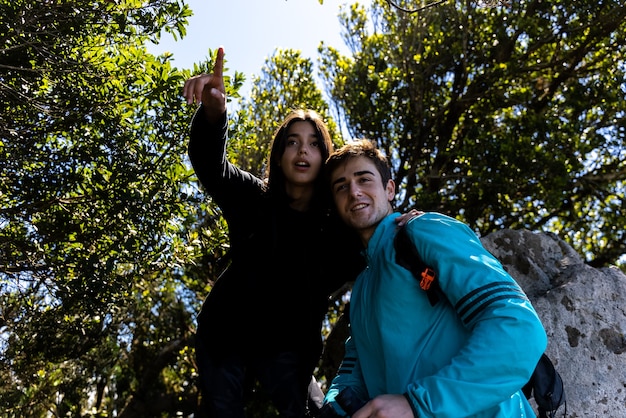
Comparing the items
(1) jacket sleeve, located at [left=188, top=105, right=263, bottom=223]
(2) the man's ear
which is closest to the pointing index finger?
(1) jacket sleeve, located at [left=188, top=105, right=263, bottom=223]

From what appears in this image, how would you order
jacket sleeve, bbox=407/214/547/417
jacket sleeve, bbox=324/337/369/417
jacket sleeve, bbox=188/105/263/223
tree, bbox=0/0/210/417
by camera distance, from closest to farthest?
jacket sleeve, bbox=407/214/547/417 → jacket sleeve, bbox=324/337/369/417 → jacket sleeve, bbox=188/105/263/223 → tree, bbox=0/0/210/417

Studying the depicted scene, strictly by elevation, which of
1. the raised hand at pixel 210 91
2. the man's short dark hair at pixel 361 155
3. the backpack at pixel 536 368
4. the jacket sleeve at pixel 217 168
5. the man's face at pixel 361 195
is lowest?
the backpack at pixel 536 368

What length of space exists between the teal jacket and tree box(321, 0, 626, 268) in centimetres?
555

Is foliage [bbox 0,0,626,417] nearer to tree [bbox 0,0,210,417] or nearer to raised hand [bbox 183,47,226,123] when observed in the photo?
tree [bbox 0,0,210,417]

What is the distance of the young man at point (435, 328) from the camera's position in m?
2.02

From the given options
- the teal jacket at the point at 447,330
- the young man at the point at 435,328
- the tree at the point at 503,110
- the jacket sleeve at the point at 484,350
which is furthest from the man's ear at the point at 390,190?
the tree at the point at 503,110

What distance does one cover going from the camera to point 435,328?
2.31m

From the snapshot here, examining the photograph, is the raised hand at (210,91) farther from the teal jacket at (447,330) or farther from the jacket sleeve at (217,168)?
the teal jacket at (447,330)

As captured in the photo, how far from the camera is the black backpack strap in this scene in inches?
90.0

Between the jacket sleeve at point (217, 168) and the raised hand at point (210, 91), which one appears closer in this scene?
the raised hand at point (210, 91)

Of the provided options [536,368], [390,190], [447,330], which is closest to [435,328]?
[447,330]

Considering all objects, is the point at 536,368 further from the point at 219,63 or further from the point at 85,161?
the point at 85,161

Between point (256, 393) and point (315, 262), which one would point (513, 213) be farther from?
point (315, 262)

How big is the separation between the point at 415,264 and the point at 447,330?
276 millimetres
